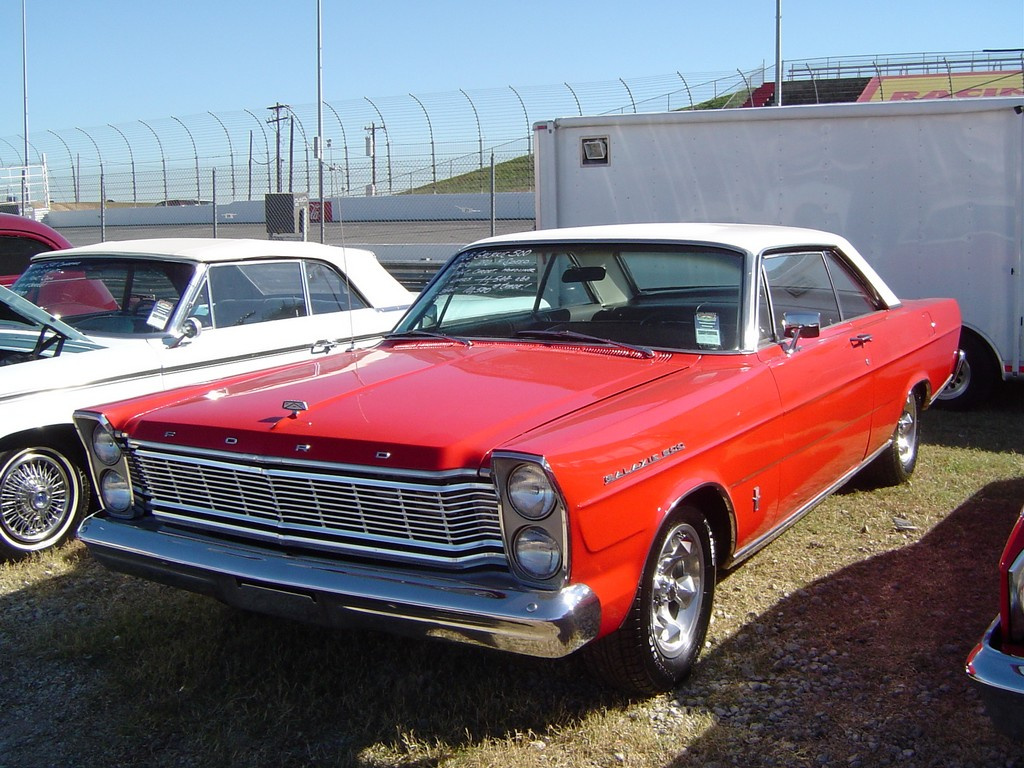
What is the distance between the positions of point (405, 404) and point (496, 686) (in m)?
1.04

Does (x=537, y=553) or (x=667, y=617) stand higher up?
(x=537, y=553)

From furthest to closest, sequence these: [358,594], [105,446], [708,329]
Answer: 1. [708,329]
2. [105,446]
3. [358,594]

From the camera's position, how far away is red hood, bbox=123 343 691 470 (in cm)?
308

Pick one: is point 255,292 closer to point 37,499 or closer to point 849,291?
point 37,499

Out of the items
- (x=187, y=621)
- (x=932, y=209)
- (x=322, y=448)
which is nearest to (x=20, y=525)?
(x=187, y=621)

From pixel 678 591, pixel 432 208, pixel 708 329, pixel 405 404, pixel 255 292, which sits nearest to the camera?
pixel 405 404

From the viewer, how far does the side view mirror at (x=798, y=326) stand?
425cm

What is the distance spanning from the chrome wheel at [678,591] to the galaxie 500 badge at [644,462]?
0.27 metres

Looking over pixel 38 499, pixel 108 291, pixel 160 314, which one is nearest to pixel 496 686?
pixel 38 499

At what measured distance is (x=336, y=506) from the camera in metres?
3.19

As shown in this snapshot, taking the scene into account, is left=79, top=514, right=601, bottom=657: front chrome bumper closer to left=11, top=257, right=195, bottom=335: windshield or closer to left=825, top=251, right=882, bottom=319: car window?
left=11, top=257, right=195, bottom=335: windshield

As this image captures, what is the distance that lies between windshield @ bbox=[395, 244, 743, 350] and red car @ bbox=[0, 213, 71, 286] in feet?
14.7

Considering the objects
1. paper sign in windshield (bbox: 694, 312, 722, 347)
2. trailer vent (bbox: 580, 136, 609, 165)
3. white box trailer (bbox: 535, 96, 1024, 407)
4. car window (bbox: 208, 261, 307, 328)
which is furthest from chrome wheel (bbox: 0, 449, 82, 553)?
trailer vent (bbox: 580, 136, 609, 165)

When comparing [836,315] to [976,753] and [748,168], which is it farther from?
[748,168]
